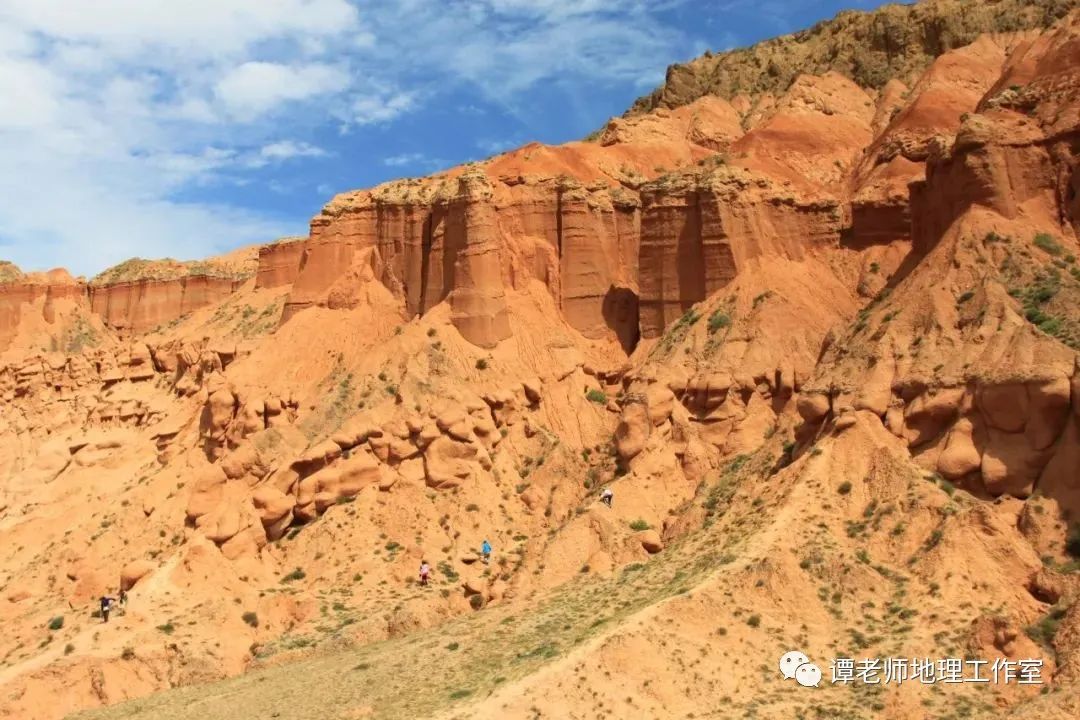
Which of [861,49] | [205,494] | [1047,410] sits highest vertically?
[861,49]

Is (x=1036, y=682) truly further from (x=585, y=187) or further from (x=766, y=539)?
(x=585, y=187)

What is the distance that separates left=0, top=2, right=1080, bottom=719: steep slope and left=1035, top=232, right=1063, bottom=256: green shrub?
141 mm

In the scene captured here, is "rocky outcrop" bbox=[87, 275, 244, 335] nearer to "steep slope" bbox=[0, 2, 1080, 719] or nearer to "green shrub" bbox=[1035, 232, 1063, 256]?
"steep slope" bbox=[0, 2, 1080, 719]

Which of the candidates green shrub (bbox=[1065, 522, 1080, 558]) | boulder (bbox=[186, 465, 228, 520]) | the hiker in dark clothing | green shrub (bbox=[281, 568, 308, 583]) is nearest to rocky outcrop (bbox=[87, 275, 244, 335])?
boulder (bbox=[186, 465, 228, 520])

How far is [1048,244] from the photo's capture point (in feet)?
88.4

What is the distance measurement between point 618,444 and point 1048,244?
41.0ft

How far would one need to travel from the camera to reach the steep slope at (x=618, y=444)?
20828mm

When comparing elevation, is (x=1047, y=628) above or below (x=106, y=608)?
above

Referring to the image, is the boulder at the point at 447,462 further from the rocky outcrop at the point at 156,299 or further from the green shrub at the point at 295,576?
the rocky outcrop at the point at 156,299

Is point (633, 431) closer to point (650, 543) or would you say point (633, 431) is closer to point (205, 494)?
point (650, 543)

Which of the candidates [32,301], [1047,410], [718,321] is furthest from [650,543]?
[32,301]

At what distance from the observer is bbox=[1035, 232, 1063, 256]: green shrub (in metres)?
26.8

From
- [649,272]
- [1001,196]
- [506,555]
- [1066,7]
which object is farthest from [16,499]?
[1066,7]

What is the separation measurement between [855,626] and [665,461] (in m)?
10.7
